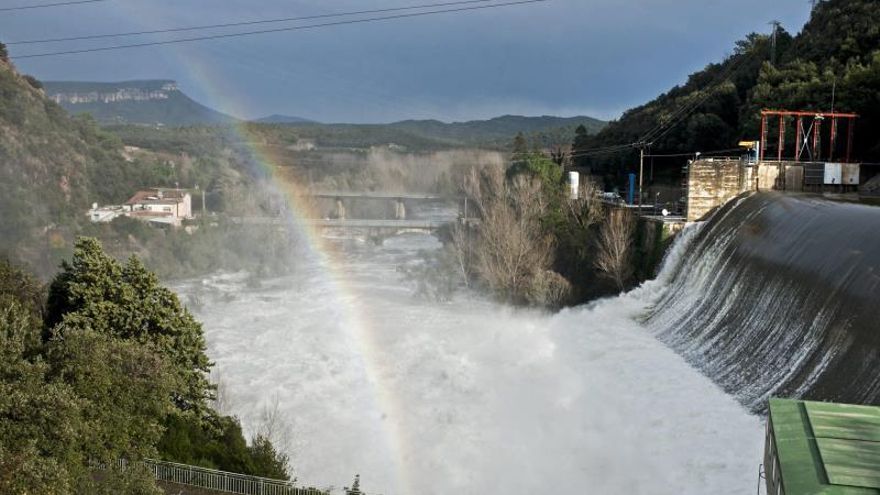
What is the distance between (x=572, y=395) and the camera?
1509 centimetres

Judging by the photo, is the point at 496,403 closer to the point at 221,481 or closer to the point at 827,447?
Answer: the point at 221,481

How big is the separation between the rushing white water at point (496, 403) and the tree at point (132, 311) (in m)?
2.37

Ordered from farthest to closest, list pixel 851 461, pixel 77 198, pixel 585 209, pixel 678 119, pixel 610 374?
pixel 77 198, pixel 678 119, pixel 585 209, pixel 610 374, pixel 851 461

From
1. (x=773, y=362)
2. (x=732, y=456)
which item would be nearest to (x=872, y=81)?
(x=773, y=362)

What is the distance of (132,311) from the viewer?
14656mm

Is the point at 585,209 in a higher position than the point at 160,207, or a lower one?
higher

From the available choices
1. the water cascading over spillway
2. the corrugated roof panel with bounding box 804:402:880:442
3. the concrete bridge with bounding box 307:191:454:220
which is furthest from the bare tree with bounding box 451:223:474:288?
the concrete bridge with bounding box 307:191:454:220

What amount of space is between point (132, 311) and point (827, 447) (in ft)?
42.9

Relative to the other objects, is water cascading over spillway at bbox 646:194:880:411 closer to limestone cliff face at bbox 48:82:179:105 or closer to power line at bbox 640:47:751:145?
power line at bbox 640:47:751:145

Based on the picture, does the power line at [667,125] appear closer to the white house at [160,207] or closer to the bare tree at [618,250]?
the bare tree at [618,250]

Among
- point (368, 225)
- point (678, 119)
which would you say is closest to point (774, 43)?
point (678, 119)

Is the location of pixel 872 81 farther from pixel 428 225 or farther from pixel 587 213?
pixel 428 225

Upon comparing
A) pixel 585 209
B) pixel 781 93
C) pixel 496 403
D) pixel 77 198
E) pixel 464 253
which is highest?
pixel 781 93

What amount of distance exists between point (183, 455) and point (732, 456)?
863cm
